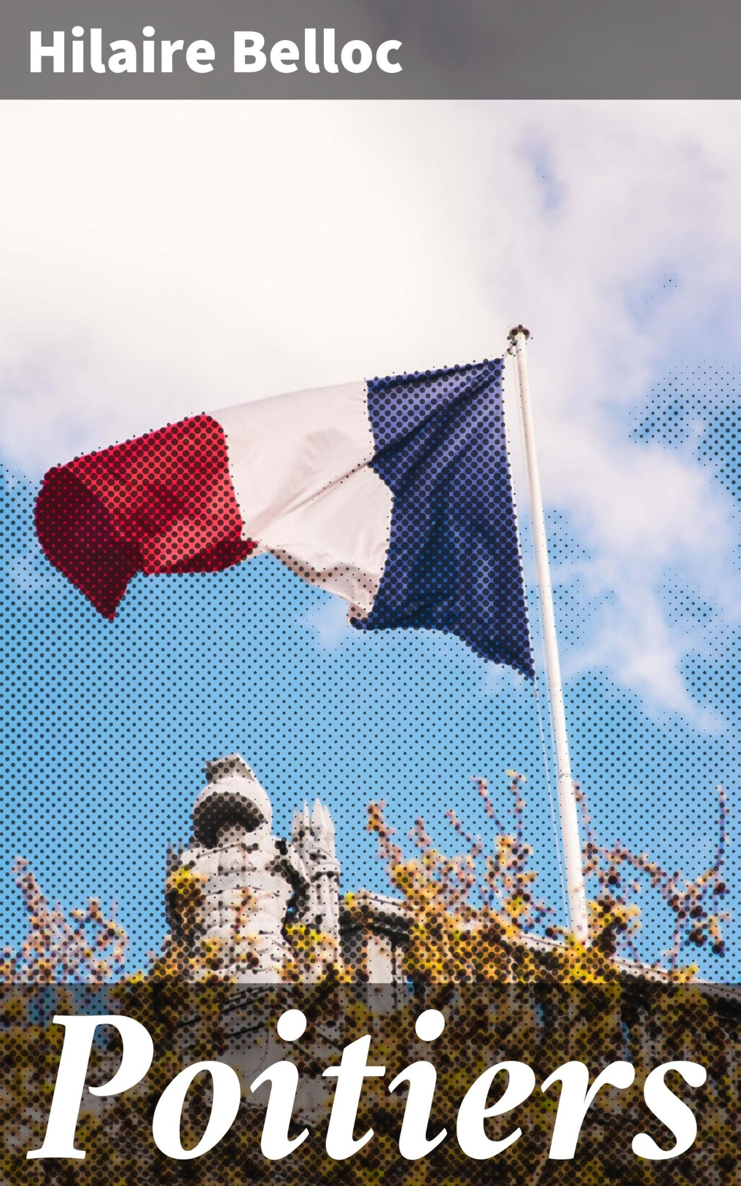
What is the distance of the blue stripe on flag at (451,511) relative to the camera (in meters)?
17.8

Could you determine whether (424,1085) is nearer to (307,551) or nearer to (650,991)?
(650,991)

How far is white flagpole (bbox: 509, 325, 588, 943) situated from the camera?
16.0 metres

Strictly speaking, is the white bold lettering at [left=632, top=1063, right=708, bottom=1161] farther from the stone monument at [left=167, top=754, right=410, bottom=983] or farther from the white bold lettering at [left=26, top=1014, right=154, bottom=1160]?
the stone monument at [left=167, top=754, right=410, bottom=983]

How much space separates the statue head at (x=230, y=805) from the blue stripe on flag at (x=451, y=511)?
16865 millimetres

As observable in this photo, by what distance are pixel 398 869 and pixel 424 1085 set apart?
418 centimetres

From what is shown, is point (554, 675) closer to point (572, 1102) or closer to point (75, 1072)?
point (572, 1102)

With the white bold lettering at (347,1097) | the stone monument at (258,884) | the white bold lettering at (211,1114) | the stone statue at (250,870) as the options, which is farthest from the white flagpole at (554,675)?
the stone statue at (250,870)

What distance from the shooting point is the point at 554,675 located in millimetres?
17500

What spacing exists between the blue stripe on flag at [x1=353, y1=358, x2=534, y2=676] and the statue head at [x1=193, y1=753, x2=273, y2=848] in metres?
16.9

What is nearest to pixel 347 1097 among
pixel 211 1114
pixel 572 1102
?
pixel 211 1114

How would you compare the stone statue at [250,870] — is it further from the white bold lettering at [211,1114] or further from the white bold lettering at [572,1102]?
the white bold lettering at [572,1102]

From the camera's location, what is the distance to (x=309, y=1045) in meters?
18.0

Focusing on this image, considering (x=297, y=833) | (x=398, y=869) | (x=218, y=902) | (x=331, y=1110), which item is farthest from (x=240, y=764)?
(x=331, y=1110)

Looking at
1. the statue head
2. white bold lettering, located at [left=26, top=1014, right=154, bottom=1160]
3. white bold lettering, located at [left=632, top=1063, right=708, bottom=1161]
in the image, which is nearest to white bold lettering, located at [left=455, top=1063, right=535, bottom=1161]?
white bold lettering, located at [left=632, top=1063, right=708, bottom=1161]
